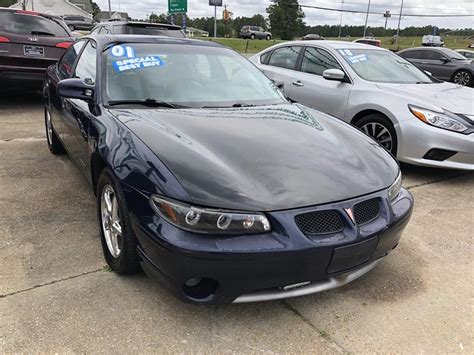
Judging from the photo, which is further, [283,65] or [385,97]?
[283,65]

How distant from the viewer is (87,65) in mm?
3686

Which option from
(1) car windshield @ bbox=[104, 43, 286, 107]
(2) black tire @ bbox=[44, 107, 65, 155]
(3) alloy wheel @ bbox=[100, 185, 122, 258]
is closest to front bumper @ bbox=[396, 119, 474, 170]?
(1) car windshield @ bbox=[104, 43, 286, 107]

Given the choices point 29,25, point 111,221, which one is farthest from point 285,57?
point 111,221

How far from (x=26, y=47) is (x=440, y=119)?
625 cm

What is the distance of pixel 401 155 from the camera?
4.81 metres

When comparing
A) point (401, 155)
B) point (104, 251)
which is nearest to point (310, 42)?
point (401, 155)

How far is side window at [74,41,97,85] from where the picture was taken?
3.41 meters

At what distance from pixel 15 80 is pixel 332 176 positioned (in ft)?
21.2

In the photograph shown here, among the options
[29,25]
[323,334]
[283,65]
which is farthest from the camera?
[29,25]

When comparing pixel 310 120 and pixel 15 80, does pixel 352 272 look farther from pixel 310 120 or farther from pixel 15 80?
pixel 15 80

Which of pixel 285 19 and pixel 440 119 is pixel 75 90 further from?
pixel 285 19

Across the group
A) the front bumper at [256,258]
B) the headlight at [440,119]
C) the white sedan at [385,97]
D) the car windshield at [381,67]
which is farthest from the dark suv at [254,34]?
the front bumper at [256,258]

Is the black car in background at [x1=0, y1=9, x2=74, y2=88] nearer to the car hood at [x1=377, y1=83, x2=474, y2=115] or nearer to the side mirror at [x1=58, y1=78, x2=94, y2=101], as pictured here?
the side mirror at [x1=58, y1=78, x2=94, y2=101]

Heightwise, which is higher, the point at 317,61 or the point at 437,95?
the point at 317,61
